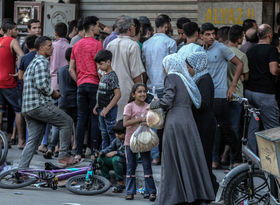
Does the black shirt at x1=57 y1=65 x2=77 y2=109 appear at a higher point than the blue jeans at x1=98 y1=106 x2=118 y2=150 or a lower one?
higher

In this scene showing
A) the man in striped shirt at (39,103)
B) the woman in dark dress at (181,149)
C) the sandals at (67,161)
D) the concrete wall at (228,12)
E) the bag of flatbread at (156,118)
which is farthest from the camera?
the concrete wall at (228,12)

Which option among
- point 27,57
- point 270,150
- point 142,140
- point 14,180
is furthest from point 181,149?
point 27,57

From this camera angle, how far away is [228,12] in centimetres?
1266

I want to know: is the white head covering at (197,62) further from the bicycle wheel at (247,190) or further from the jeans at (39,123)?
the jeans at (39,123)

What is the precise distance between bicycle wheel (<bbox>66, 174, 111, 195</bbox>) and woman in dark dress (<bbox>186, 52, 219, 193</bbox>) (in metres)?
1.72

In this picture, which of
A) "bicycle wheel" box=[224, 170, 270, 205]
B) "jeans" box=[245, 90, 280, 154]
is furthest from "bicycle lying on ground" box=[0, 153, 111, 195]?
"jeans" box=[245, 90, 280, 154]

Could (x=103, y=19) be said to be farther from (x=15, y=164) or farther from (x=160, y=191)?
(x=160, y=191)

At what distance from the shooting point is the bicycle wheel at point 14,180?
8977 millimetres

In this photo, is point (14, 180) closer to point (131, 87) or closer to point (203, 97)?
point (131, 87)

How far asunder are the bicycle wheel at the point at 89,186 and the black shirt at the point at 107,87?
1.09m

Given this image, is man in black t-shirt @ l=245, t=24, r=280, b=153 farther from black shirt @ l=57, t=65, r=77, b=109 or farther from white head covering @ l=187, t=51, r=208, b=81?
black shirt @ l=57, t=65, r=77, b=109

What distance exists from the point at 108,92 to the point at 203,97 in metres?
2.13

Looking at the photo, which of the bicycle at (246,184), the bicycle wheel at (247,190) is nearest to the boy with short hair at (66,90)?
the bicycle at (246,184)

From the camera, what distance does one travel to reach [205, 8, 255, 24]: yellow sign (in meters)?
12.5
